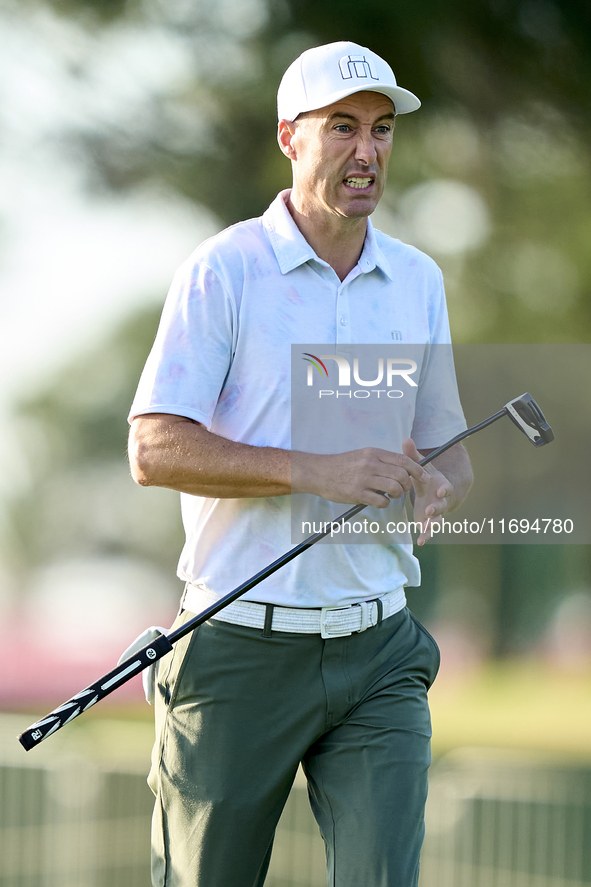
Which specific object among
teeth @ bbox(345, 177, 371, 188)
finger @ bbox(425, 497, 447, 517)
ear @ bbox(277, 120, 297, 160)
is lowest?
finger @ bbox(425, 497, 447, 517)

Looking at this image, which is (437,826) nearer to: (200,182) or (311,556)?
(311,556)

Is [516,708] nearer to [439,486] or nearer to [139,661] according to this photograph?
[439,486]

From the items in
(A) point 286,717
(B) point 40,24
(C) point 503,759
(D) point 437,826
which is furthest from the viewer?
(B) point 40,24

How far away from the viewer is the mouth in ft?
5.95

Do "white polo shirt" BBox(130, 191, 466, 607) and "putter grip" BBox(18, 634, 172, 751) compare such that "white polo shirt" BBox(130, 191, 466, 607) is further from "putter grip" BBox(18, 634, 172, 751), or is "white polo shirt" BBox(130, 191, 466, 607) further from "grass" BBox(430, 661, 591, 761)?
"grass" BBox(430, 661, 591, 761)

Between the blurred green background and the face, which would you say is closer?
the face

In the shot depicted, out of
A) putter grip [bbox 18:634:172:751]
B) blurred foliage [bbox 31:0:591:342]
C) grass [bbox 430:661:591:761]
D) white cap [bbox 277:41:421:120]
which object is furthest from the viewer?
grass [bbox 430:661:591:761]

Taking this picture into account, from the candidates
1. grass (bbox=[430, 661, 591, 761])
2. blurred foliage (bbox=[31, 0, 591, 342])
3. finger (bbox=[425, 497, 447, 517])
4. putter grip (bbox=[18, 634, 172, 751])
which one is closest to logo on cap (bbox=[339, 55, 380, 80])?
finger (bbox=[425, 497, 447, 517])

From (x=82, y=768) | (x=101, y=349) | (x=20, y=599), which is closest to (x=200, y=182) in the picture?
(x=101, y=349)

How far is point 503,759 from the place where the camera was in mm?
4762

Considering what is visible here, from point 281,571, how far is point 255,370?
0.36 metres

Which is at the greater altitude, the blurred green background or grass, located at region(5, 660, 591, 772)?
the blurred green background

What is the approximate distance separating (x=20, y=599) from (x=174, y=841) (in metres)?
4.21

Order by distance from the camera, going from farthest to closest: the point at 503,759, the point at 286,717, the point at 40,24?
the point at 40,24 → the point at 503,759 → the point at 286,717
